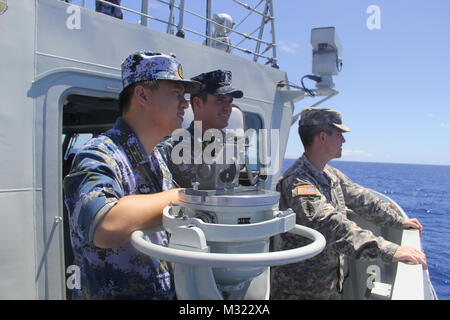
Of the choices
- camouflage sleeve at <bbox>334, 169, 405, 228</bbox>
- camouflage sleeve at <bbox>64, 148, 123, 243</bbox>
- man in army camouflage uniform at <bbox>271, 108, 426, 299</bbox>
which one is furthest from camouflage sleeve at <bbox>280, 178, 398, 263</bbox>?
camouflage sleeve at <bbox>64, 148, 123, 243</bbox>

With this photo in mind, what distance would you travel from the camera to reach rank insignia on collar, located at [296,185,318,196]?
202 cm

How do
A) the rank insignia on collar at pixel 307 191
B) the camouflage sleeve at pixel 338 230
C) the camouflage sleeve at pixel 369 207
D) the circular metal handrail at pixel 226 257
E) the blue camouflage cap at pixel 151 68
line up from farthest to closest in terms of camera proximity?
1. the camouflage sleeve at pixel 369 207
2. the rank insignia on collar at pixel 307 191
3. the camouflage sleeve at pixel 338 230
4. the blue camouflage cap at pixel 151 68
5. the circular metal handrail at pixel 226 257


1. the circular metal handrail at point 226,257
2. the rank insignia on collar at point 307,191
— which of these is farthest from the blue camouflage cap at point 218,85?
the circular metal handrail at point 226,257

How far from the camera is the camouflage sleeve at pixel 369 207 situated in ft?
8.79

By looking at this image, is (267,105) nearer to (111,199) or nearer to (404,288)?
(404,288)

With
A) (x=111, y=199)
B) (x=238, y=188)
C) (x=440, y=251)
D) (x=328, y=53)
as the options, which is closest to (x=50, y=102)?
(x=111, y=199)

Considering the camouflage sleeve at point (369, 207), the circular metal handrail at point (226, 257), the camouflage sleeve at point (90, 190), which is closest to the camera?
the circular metal handrail at point (226, 257)

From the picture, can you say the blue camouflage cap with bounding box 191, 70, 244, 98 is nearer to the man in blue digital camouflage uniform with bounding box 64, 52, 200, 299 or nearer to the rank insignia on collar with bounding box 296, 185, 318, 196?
the rank insignia on collar with bounding box 296, 185, 318, 196

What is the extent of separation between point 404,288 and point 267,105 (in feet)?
8.76

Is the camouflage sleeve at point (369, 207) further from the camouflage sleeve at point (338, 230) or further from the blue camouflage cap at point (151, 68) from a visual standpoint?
the blue camouflage cap at point (151, 68)

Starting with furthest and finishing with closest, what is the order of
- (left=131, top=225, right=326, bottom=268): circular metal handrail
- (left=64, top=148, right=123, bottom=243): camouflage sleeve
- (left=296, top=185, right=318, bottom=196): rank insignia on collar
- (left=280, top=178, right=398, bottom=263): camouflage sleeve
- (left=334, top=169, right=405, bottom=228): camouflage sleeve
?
1. (left=334, top=169, right=405, bottom=228): camouflage sleeve
2. (left=296, top=185, right=318, bottom=196): rank insignia on collar
3. (left=280, top=178, right=398, bottom=263): camouflage sleeve
4. (left=64, top=148, right=123, bottom=243): camouflage sleeve
5. (left=131, top=225, right=326, bottom=268): circular metal handrail

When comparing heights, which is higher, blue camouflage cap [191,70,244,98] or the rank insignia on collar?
blue camouflage cap [191,70,244,98]

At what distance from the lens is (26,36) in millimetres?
2104

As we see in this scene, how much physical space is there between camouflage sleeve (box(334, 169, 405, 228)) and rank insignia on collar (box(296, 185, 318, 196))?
0.82 meters
